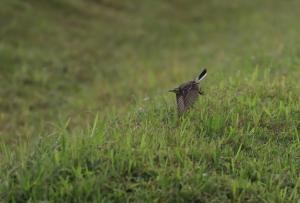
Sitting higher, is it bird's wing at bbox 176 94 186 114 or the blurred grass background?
the blurred grass background

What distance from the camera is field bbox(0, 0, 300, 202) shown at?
3270mm

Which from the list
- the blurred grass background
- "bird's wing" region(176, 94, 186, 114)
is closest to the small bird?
"bird's wing" region(176, 94, 186, 114)

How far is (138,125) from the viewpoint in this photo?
417cm

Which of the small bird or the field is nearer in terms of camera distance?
the field

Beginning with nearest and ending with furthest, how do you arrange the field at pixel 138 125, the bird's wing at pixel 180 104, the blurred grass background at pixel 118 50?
the field at pixel 138 125 → the bird's wing at pixel 180 104 → the blurred grass background at pixel 118 50

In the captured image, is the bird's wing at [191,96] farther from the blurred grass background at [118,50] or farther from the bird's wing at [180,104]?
the blurred grass background at [118,50]

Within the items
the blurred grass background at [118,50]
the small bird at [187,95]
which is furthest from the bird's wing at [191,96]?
the blurred grass background at [118,50]

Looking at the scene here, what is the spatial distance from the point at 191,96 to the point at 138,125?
497 millimetres

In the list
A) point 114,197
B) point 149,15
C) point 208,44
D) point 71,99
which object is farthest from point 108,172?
point 149,15

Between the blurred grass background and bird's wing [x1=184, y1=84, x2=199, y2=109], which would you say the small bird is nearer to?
bird's wing [x1=184, y1=84, x2=199, y2=109]

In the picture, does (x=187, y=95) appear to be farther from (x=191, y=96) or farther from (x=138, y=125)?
(x=138, y=125)

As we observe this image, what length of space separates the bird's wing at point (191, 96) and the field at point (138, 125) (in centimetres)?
9

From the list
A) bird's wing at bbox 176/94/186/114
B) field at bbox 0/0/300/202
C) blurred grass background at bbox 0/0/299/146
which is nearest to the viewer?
field at bbox 0/0/300/202

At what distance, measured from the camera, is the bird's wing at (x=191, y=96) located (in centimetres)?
426
